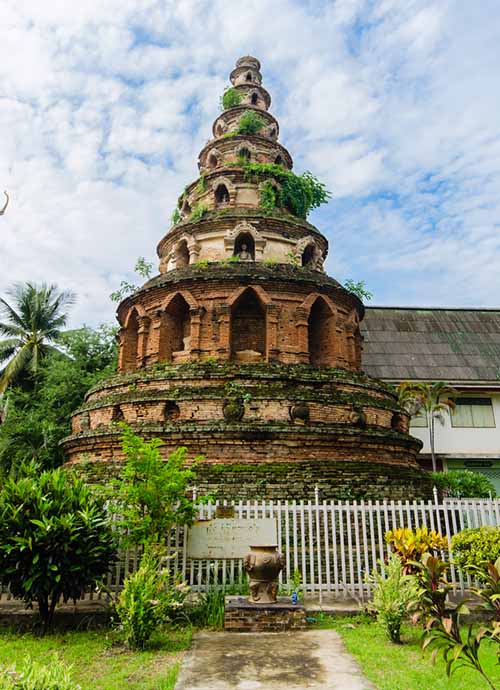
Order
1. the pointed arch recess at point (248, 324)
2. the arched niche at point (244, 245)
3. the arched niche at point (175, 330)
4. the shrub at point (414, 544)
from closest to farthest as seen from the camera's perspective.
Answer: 1. the shrub at point (414, 544)
2. the pointed arch recess at point (248, 324)
3. the arched niche at point (175, 330)
4. the arched niche at point (244, 245)

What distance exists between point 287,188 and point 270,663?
52.7 ft

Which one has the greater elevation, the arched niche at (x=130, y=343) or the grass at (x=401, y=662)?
the arched niche at (x=130, y=343)

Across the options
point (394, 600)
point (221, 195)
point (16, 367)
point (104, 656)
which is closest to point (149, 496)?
point (104, 656)

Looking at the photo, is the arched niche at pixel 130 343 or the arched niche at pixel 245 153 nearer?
the arched niche at pixel 130 343

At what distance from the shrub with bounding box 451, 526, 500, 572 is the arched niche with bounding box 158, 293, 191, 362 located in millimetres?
8791

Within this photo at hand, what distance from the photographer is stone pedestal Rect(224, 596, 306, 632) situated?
7441 mm

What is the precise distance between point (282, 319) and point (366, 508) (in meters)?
6.81

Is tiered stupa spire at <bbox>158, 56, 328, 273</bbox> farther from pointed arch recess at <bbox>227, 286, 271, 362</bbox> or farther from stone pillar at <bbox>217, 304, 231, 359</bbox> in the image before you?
stone pillar at <bbox>217, 304, 231, 359</bbox>

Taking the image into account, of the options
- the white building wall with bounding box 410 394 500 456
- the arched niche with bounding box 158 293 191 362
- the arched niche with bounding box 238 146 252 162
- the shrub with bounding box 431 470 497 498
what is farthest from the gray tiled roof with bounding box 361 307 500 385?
the arched niche with bounding box 158 293 191 362

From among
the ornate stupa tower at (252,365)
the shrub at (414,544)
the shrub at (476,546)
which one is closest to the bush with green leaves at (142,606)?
the shrub at (414,544)

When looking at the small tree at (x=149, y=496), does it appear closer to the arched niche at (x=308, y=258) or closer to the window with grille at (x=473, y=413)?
the arched niche at (x=308, y=258)

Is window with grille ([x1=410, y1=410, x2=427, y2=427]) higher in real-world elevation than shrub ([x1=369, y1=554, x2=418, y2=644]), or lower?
higher

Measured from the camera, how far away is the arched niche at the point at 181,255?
1839 centimetres

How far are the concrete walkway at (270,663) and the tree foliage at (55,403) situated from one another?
44.9ft
